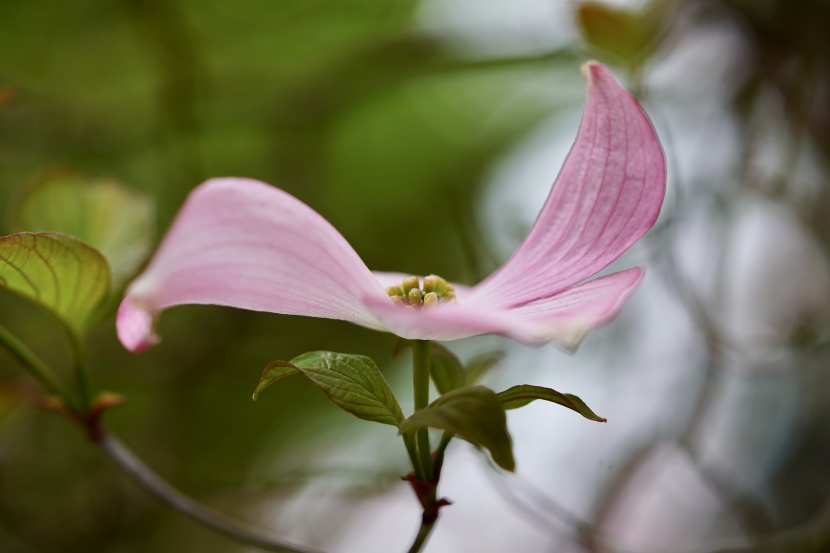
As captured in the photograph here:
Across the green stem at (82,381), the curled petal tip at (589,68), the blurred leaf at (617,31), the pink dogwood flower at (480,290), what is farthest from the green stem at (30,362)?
the blurred leaf at (617,31)

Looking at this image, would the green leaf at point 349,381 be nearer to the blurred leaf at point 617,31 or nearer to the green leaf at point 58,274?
the green leaf at point 58,274

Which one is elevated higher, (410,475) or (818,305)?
(410,475)

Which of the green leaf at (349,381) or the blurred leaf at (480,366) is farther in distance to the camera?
the blurred leaf at (480,366)

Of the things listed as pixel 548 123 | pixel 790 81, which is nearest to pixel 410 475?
pixel 790 81

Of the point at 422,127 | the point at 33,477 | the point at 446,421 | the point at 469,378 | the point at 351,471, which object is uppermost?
the point at 446,421

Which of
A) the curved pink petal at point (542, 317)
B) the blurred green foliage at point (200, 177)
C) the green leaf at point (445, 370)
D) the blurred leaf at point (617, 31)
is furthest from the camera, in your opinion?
the blurred green foliage at point (200, 177)

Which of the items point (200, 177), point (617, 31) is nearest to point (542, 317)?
point (617, 31)

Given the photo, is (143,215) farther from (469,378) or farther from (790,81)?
(790,81)
